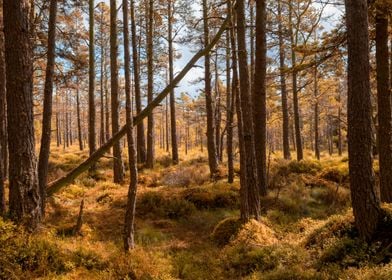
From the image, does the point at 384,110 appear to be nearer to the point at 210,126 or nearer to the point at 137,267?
the point at 137,267

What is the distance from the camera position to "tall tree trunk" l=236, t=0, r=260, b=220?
29.7ft

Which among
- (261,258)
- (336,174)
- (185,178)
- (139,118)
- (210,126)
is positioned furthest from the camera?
(210,126)

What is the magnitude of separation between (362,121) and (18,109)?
6217 millimetres

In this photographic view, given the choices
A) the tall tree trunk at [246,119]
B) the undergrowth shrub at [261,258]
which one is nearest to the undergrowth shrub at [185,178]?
the tall tree trunk at [246,119]

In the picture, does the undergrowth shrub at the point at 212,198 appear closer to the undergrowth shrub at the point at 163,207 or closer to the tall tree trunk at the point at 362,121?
the undergrowth shrub at the point at 163,207

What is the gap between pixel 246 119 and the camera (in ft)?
30.1

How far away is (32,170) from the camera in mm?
6523

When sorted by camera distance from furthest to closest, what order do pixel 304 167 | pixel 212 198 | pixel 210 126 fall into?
pixel 210 126 < pixel 304 167 < pixel 212 198

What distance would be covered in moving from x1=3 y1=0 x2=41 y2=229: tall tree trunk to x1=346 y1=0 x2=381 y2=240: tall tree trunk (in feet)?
19.6

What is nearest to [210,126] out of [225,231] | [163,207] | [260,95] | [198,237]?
[260,95]

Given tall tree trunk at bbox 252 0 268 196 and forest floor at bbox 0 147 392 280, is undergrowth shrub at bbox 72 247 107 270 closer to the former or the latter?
forest floor at bbox 0 147 392 280

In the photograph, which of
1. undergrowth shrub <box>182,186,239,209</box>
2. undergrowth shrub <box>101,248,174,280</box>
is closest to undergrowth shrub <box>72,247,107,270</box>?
undergrowth shrub <box>101,248,174,280</box>

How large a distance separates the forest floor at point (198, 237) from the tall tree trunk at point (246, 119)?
701 mm

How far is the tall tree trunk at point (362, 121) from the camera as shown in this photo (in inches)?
→ 263
